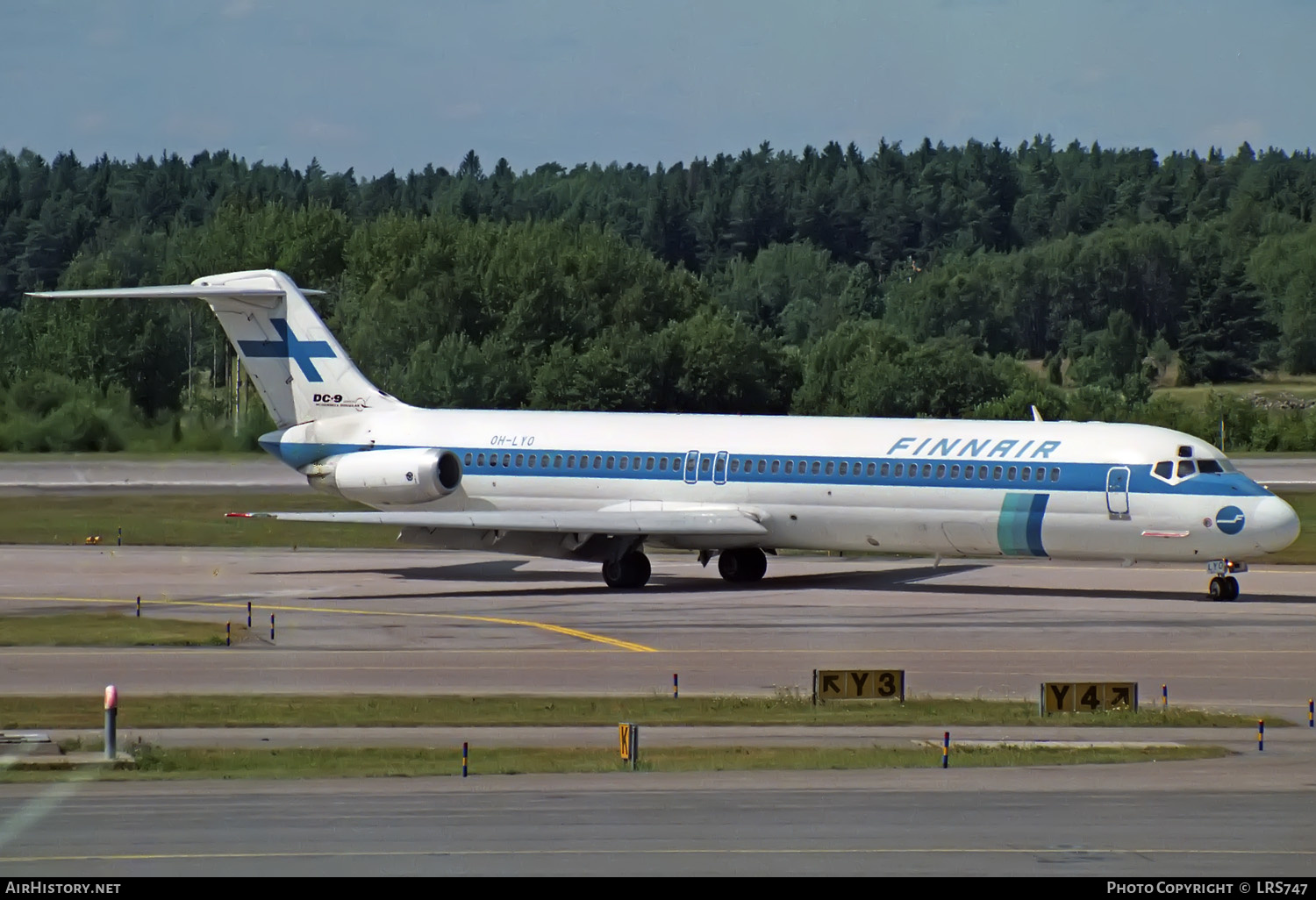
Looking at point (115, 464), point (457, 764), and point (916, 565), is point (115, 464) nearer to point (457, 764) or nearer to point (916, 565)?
point (916, 565)

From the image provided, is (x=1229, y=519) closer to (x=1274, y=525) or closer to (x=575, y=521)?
(x=1274, y=525)

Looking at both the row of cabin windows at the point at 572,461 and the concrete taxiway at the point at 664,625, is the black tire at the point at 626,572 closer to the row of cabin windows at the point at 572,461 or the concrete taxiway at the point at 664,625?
the concrete taxiway at the point at 664,625

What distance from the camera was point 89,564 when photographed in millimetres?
46844

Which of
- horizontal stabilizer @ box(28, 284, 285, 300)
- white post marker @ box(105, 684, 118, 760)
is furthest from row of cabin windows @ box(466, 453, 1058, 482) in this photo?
white post marker @ box(105, 684, 118, 760)

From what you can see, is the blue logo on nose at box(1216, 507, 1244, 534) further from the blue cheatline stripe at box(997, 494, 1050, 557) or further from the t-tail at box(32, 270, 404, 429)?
the t-tail at box(32, 270, 404, 429)

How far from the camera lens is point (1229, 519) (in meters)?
38.1

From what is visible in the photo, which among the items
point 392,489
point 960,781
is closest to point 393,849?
point 960,781

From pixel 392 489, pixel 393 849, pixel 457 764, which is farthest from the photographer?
pixel 392 489

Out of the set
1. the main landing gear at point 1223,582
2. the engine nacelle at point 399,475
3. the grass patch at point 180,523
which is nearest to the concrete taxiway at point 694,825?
the main landing gear at point 1223,582

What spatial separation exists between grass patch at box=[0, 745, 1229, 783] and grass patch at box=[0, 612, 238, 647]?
11222 mm

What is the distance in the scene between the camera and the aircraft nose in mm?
37656

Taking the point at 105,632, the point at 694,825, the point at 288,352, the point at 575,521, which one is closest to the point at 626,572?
the point at 575,521

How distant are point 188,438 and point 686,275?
43.6m

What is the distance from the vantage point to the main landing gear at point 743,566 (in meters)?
44.3
